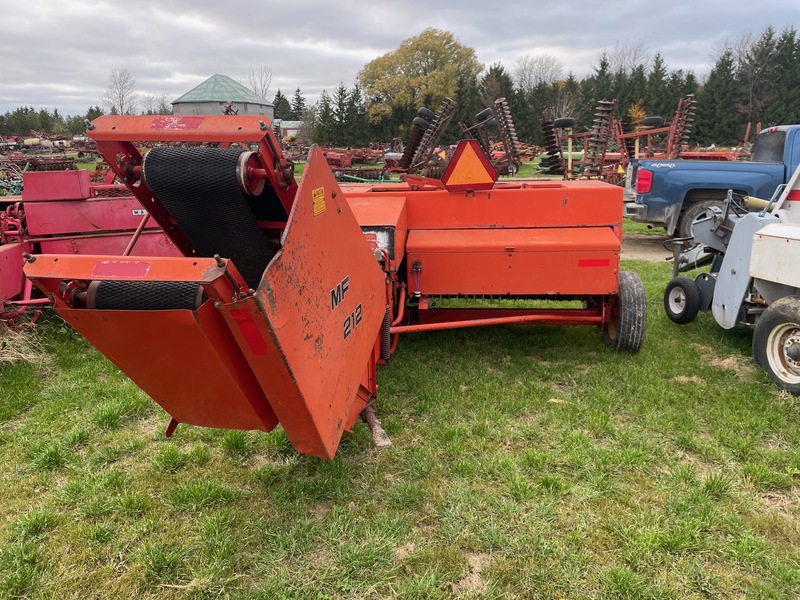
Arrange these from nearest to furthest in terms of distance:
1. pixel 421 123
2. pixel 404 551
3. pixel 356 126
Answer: pixel 404 551
pixel 421 123
pixel 356 126

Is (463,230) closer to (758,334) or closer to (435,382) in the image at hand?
(435,382)

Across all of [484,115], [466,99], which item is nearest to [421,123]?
[484,115]

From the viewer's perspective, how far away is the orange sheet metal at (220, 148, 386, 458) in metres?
2.07

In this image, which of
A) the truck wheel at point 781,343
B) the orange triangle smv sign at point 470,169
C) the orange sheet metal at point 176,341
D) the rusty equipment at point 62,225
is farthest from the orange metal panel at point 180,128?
the truck wheel at point 781,343

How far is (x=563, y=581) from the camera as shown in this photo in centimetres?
247

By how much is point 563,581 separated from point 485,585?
1.09 feet

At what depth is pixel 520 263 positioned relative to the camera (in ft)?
14.9

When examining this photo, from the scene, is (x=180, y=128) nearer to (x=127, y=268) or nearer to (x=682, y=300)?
(x=127, y=268)

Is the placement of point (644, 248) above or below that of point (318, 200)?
below

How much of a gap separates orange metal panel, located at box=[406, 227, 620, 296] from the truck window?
22.8ft

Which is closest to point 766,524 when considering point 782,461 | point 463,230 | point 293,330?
point 782,461

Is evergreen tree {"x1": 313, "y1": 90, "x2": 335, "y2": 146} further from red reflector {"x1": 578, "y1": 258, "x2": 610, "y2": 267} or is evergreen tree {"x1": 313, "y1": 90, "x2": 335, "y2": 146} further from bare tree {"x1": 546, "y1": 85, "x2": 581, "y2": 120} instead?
red reflector {"x1": 578, "y1": 258, "x2": 610, "y2": 267}

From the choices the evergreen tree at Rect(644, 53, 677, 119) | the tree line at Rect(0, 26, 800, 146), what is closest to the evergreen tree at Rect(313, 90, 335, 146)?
the tree line at Rect(0, 26, 800, 146)

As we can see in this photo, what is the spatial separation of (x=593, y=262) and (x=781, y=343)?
4.91ft
